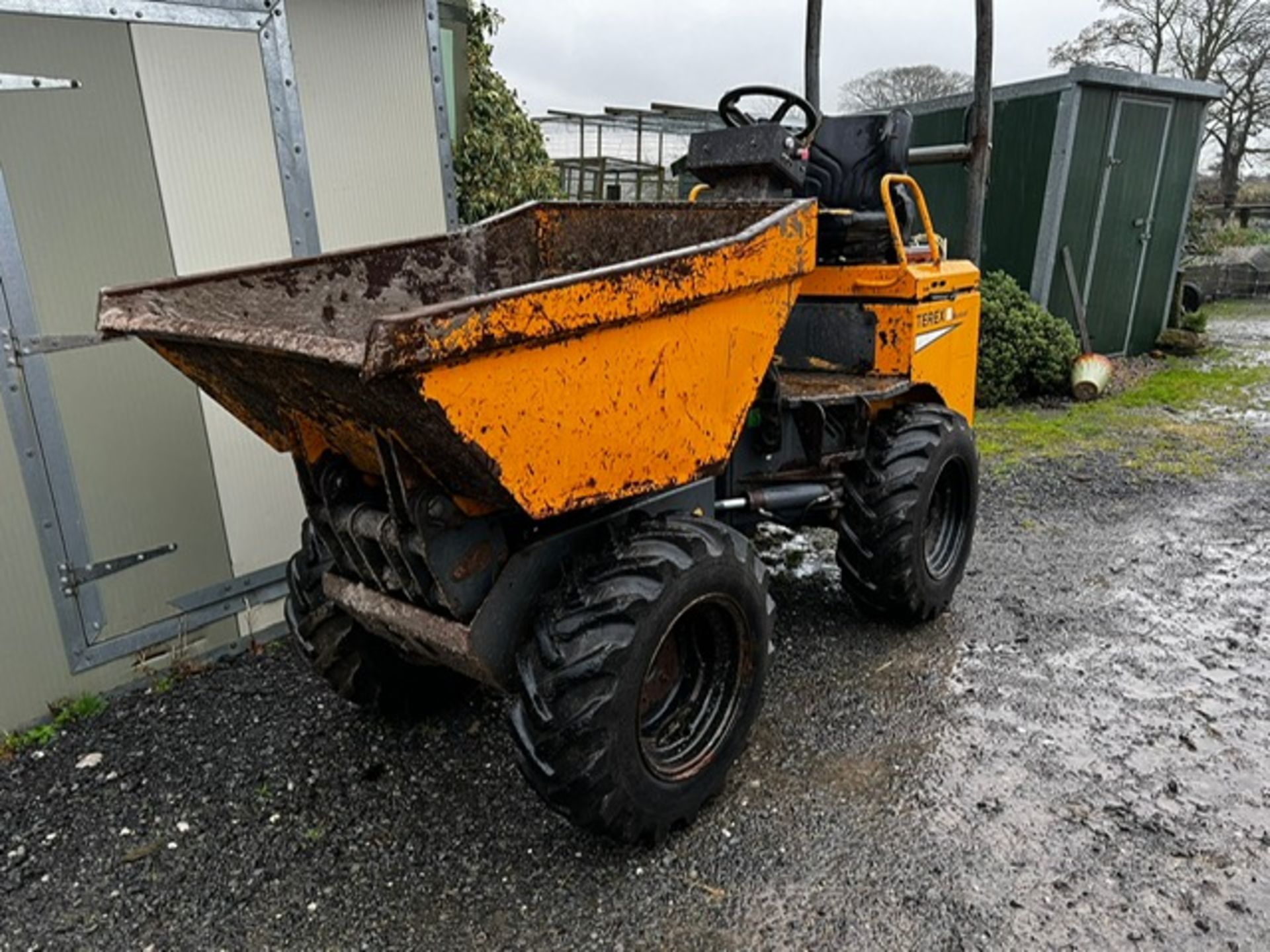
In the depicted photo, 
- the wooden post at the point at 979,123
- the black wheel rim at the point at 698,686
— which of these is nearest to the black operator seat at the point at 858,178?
the wooden post at the point at 979,123

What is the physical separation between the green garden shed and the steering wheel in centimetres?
532

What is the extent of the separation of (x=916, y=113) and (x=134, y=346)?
9001mm

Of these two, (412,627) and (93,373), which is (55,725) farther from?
(412,627)

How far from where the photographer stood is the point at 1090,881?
98.9 inches

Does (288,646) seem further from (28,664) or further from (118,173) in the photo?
(118,173)

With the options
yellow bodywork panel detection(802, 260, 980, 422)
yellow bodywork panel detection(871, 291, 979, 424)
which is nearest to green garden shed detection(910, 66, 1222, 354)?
yellow bodywork panel detection(871, 291, 979, 424)

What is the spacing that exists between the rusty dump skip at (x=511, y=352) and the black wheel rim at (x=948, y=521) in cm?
163

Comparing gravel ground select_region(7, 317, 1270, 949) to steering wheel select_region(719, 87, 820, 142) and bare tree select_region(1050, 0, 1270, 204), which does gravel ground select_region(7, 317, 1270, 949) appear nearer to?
steering wheel select_region(719, 87, 820, 142)

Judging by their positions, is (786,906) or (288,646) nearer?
(786,906)

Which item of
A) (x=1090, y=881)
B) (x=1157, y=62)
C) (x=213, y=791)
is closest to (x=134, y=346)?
(x=213, y=791)

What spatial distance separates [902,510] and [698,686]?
1.23 m

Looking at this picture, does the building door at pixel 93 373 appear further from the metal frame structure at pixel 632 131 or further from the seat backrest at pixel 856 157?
the metal frame structure at pixel 632 131

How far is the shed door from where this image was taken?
359 inches

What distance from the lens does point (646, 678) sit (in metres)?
2.48
